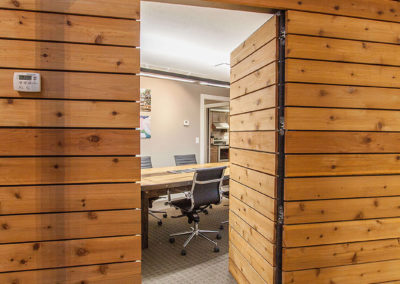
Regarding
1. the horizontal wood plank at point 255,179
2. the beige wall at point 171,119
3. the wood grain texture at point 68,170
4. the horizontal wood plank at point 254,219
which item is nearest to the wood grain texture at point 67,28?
the wood grain texture at point 68,170

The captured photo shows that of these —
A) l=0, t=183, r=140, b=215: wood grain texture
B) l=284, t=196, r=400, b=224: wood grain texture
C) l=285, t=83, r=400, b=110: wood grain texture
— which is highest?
l=285, t=83, r=400, b=110: wood grain texture

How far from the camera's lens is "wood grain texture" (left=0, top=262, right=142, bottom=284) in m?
1.58

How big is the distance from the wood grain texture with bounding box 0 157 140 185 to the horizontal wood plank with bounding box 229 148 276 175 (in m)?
0.93

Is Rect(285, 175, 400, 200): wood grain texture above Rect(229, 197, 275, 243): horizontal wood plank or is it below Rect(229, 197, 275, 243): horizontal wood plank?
above

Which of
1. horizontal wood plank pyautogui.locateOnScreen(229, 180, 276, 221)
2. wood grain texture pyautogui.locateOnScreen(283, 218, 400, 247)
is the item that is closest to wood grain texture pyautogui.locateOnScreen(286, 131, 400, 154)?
horizontal wood plank pyautogui.locateOnScreen(229, 180, 276, 221)

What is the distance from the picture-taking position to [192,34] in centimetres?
298

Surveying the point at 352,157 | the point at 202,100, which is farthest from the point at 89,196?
the point at 202,100

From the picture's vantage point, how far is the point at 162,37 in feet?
10.5

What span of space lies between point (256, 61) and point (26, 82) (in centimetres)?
162

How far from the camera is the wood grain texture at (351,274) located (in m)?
1.87

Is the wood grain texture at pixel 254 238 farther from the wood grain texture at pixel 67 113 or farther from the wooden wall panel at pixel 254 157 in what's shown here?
the wood grain texture at pixel 67 113

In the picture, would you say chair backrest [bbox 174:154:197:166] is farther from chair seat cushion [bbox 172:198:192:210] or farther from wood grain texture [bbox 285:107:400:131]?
wood grain texture [bbox 285:107:400:131]

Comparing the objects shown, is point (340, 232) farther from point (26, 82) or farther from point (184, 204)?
point (26, 82)

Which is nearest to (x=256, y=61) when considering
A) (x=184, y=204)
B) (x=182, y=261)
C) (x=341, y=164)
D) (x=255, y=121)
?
(x=255, y=121)
